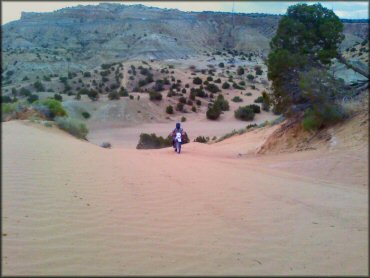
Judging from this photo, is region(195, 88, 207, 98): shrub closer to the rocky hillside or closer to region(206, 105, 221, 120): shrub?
region(206, 105, 221, 120): shrub

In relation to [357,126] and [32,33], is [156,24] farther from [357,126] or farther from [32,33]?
[357,126]

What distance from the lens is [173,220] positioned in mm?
6652

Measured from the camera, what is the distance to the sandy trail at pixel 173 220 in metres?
4.89

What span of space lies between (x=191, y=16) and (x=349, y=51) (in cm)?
6882

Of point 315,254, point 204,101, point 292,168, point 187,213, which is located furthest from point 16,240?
point 204,101

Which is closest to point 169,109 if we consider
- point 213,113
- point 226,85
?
point 213,113

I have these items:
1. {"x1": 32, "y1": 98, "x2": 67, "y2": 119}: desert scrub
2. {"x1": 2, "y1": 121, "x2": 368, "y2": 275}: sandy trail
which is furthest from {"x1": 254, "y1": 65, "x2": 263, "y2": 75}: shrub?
{"x1": 2, "y1": 121, "x2": 368, "y2": 275}: sandy trail

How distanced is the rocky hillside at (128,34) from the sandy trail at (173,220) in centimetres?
6458

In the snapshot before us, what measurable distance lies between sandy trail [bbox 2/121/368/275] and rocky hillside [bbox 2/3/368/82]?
6458 cm

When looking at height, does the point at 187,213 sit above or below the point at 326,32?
below

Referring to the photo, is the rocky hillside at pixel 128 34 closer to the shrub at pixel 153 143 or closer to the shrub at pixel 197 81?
the shrub at pixel 197 81

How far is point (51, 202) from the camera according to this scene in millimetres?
6758

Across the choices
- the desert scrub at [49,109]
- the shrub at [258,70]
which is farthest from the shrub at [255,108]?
the shrub at [258,70]

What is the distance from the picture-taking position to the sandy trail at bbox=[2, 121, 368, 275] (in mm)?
4887
